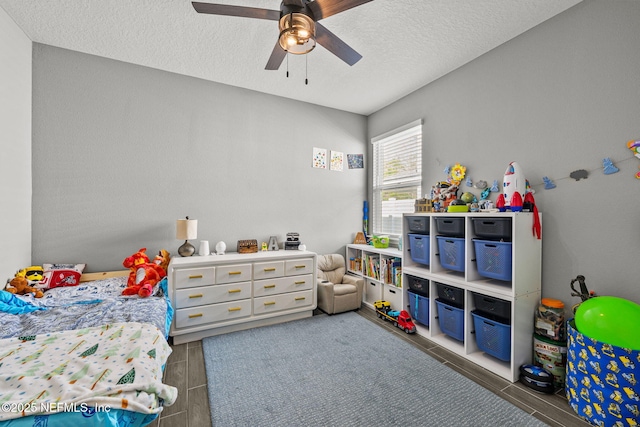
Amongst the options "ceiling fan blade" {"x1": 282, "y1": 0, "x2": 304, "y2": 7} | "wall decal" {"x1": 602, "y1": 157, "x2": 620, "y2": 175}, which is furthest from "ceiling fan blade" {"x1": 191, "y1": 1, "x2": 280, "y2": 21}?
"wall decal" {"x1": 602, "y1": 157, "x2": 620, "y2": 175}

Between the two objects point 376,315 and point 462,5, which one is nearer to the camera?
point 462,5

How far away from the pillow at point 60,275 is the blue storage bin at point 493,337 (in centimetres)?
364

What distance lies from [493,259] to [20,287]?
3.83 metres

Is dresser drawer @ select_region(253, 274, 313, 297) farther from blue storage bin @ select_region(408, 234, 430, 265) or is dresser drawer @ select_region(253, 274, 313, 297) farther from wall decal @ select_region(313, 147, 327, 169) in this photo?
wall decal @ select_region(313, 147, 327, 169)

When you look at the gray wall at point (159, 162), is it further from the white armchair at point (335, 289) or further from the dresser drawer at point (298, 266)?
the dresser drawer at point (298, 266)

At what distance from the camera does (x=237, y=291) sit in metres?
2.84

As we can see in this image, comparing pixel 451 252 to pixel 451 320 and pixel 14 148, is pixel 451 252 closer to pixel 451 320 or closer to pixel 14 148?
pixel 451 320

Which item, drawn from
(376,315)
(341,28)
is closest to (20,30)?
(341,28)

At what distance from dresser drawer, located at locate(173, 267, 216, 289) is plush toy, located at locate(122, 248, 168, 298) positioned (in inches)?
6.9

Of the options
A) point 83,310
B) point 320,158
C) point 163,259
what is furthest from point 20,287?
point 320,158

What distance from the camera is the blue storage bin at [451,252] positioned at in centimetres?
249

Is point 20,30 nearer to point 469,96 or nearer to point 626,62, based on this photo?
point 469,96

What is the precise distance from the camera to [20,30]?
234cm

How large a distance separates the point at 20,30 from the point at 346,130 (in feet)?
11.5
